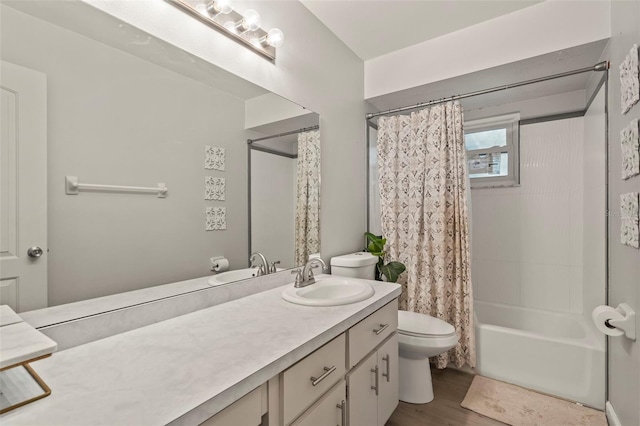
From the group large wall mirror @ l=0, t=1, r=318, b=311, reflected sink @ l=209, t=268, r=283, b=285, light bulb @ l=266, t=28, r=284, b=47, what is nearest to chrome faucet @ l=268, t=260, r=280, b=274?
reflected sink @ l=209, t=268, r=283, b=285

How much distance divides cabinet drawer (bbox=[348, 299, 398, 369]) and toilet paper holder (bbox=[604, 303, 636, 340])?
1014 mm

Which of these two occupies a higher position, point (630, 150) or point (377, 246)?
point (630, 150)

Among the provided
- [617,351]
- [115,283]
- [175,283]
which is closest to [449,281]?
[617,351]

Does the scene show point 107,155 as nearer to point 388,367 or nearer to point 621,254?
point 388,367

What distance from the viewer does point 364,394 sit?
51.5 inches

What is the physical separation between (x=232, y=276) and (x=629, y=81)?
6.67 ft

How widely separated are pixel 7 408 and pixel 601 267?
2831 mm

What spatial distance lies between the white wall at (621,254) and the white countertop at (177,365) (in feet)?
4.28

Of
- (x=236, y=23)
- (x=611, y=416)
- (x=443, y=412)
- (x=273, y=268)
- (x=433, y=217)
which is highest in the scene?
(x=236, y=23)

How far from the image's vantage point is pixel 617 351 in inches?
63.6

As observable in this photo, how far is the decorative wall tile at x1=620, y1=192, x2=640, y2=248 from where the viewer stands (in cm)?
127

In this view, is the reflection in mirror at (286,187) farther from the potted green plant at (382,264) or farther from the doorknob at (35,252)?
the doorknob at (35,252)

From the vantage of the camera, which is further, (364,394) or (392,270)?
(392,270)

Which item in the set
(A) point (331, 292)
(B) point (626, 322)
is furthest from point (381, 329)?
(B) point (626, 322)
